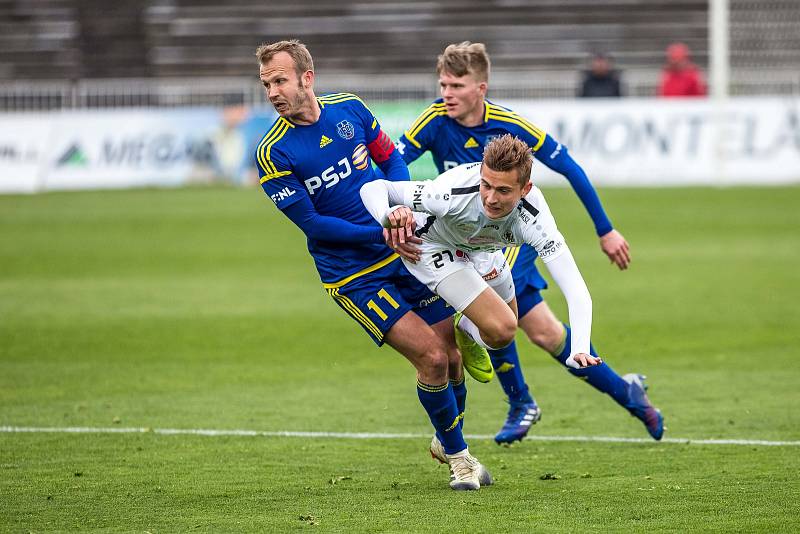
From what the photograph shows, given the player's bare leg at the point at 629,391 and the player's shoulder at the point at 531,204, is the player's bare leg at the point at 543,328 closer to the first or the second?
the player's bare leg at the point at 629,391

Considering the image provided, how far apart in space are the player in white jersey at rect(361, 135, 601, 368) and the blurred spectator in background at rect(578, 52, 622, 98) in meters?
Result: 18.3

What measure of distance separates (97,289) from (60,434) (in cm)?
703

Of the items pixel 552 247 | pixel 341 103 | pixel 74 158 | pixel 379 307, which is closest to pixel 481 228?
pixel 552 247

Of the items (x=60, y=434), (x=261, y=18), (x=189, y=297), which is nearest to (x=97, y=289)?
(x=189, y=297)

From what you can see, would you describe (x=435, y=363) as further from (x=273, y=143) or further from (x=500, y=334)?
(x=273, y=143)

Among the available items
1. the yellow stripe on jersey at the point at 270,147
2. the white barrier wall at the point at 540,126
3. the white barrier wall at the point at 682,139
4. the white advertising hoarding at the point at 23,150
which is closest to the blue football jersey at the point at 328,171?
the yellow stripe on jersey at the point at 270,147

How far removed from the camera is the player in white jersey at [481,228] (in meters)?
6.09

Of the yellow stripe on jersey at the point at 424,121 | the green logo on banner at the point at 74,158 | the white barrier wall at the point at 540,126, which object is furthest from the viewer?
the green logo on banner at the point at 74,158

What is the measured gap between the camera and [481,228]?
6.42 meters

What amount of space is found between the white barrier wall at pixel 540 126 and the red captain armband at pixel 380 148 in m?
16.5

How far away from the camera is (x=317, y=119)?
22.4 ft

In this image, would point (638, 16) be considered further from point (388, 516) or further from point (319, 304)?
point (388, 516)

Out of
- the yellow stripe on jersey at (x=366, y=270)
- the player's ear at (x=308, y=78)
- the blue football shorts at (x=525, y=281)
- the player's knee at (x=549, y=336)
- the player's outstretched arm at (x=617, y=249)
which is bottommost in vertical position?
the player's knee at (x=549, y=336)

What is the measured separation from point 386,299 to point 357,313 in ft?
0.63
